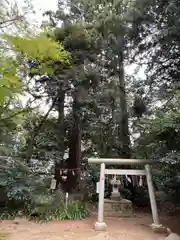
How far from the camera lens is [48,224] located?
19.2 ft

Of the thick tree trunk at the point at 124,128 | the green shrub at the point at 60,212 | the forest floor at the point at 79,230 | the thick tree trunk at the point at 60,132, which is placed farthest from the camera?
the thick tree trunk at the point at 124,128

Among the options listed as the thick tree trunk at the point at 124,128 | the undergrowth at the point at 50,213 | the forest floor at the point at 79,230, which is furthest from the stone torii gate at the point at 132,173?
the thick tree trunk at the point at 124,128

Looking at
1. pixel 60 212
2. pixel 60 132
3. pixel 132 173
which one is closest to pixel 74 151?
pixel 60 132

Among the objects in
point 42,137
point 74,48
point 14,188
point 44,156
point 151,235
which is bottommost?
point 151,235

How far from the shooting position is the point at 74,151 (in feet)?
29.8

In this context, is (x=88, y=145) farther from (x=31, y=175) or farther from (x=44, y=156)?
(x=31, y=175)

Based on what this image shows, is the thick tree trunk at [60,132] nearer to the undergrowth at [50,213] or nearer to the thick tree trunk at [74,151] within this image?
the thick tree trunk at [74,151]

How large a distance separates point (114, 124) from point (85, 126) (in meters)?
1.22

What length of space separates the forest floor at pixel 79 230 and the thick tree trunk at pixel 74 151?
2.38 metres

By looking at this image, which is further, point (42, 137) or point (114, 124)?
point (114, 124)

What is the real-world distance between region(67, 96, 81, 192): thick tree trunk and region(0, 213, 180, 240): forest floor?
238 cm

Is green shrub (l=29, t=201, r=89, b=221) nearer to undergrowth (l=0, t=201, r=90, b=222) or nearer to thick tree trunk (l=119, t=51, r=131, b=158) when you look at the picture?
undergrowth (l=0, t=201, r=90, b=222)

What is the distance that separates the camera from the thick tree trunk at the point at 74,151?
8.66m

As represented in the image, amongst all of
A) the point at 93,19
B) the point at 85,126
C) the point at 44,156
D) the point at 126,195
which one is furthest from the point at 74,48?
the point at 126,195
